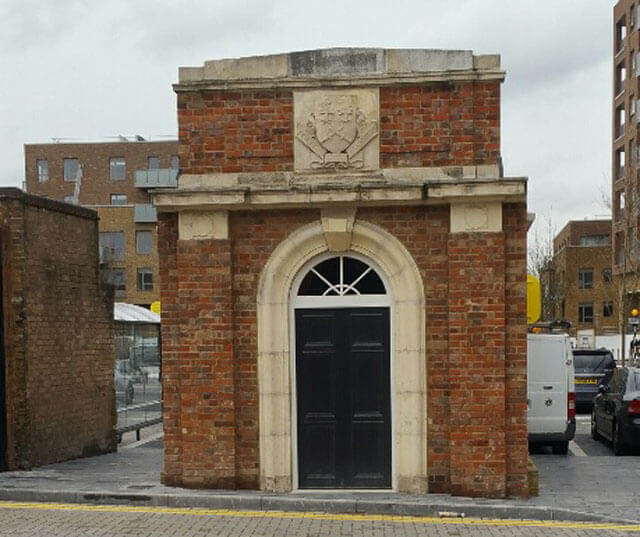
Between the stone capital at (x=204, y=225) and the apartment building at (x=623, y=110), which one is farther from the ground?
the apartment building at (x=623, y=110)

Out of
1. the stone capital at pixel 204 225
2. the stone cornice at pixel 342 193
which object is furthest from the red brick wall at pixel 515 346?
the stone capital at pixel 204 225

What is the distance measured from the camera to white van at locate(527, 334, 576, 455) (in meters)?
13.7

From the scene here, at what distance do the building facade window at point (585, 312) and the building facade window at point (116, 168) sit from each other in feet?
116

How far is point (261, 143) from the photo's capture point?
33.3 ft

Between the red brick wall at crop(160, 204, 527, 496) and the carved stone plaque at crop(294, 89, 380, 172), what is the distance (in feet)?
2.04

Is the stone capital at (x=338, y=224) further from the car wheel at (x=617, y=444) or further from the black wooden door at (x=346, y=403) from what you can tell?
the car wheel at (x=617, y=444)

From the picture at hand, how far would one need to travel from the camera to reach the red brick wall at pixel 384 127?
9891mm

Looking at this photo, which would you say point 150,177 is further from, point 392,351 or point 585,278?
point 392,351

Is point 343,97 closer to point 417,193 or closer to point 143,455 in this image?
point 417,193

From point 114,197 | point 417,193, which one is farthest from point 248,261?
point 114,197

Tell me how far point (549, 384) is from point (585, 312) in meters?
56.2

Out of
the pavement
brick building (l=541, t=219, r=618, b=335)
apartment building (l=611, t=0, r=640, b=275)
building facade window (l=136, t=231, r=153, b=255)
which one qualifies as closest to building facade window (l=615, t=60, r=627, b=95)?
apartment building (l=611, t=0, r=640, b=275)

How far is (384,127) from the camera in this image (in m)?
10.0

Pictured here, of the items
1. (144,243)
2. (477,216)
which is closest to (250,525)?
(477,216)
